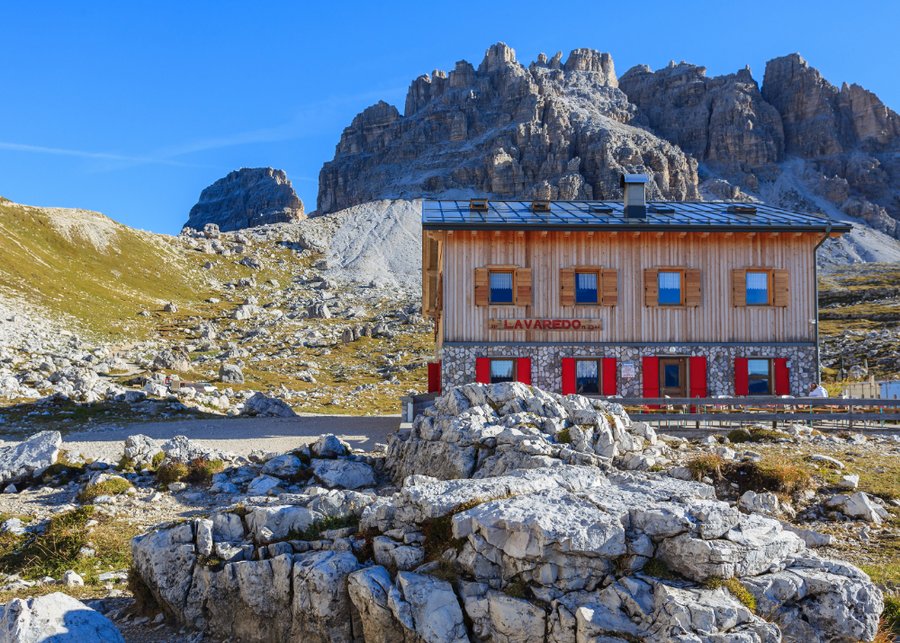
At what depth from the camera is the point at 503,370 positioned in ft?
94.9

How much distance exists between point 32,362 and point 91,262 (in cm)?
6988

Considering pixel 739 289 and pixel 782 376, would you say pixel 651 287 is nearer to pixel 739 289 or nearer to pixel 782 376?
pixel 739 289

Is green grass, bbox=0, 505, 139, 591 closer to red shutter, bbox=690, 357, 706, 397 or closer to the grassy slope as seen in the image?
red shutter, bbox=690, 357, 706, 397

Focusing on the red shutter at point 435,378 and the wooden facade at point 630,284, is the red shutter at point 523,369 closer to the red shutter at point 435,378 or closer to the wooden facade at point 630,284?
the wooden facade at point 630,284

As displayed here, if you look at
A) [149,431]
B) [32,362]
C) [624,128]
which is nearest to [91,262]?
[32,362]

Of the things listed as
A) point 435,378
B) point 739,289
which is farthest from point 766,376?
point 435,378

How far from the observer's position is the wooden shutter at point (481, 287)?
28938mm

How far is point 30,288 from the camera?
78.3 metres

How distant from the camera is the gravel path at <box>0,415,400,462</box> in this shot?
23.3m

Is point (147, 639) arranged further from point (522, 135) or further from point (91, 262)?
point (522, 135)

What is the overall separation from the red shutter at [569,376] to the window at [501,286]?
358 centimetres

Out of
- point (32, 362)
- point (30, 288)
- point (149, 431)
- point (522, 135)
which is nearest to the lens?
point (149, 431)

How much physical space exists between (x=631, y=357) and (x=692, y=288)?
401 centimetres

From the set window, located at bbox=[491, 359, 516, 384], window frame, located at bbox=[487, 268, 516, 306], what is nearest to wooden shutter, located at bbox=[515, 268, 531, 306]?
window frame, located at bbox=[487, 268, 516, 306]
